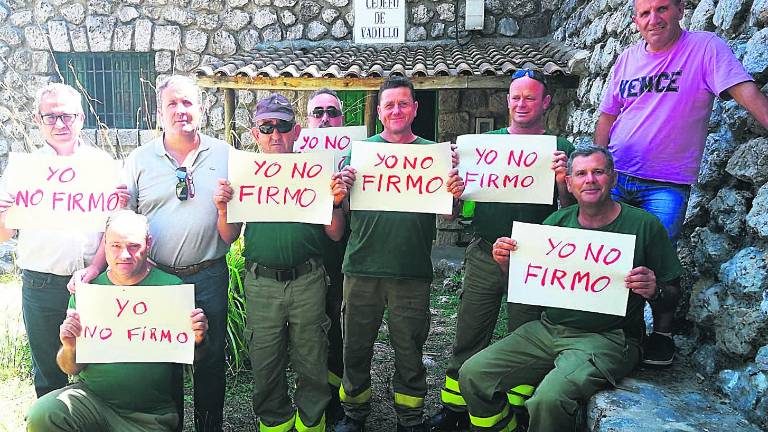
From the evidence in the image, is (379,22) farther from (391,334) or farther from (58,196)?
(58,196)

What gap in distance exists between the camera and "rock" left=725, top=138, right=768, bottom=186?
2.36 metres

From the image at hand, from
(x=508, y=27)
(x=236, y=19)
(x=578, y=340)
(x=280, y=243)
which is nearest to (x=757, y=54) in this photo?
(x=578, y=340)

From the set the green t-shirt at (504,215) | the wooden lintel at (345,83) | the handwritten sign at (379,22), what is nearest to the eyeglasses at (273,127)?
the green t-shirt at (504,215)

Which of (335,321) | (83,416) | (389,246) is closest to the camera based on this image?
(83,416)

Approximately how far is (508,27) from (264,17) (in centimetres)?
316

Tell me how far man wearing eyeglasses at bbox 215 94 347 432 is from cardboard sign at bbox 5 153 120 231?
54 cm

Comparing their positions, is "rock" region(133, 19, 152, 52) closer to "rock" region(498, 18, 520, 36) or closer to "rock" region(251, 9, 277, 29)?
"rock" region(251, 9, 277, 29)

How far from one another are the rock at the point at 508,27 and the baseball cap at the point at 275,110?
5.54 meters

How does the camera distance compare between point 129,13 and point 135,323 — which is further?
point 129,13

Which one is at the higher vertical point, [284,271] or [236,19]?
[236,19]

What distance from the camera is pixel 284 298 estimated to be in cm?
264

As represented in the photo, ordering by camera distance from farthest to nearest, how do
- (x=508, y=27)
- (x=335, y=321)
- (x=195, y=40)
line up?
(x=195, y=40) < (x=508, y=27) < (x=335, y=321)

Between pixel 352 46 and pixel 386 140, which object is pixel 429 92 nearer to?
pixel 352 46

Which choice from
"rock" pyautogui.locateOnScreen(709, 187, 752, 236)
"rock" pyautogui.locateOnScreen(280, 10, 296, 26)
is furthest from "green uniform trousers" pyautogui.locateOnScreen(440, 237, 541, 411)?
"rock" pyautogui.locateOnScreen(280, 10, 296, 26)
